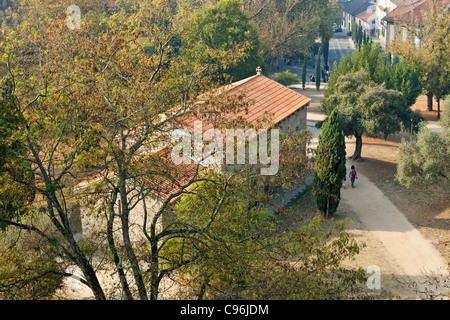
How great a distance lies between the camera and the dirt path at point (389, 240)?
22406 millimetres

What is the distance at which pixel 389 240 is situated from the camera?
24953 mm

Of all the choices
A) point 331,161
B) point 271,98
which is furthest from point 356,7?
point 331,161

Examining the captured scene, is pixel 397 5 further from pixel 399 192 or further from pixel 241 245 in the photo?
pixel 241 245

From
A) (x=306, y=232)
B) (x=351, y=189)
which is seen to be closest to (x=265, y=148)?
(x=306, y=232)

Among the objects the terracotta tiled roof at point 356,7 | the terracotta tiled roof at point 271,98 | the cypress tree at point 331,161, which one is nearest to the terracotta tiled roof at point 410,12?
the terracotta tiled roof at point 356,7

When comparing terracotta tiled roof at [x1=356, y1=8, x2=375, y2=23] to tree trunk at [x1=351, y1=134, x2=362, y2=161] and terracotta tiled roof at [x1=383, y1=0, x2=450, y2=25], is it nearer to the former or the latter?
terracotta tiled roof at [x1=383, y1=0, x2=450, y2=25]

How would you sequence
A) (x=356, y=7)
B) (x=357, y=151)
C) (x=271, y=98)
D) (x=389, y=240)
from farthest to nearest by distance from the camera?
(x=356, y=7) < (x=357, y=151) < (x=271, y=98) < (x=389, y=240)

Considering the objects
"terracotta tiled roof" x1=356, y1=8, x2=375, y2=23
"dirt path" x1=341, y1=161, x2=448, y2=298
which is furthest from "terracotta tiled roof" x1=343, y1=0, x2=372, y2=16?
"dirt path" x1=341, y1=161, x2=448, y2=298

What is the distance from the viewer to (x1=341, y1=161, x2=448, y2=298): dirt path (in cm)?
2241

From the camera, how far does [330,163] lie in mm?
26531

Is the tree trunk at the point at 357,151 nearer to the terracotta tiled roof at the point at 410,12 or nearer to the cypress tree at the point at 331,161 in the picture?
the cypress tree at the point at 331,161

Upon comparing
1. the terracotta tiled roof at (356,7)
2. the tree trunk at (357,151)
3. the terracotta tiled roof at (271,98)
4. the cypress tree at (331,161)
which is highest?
the terracotta tiled roof at (356,7)

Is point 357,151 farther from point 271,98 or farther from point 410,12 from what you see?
point 410,12
